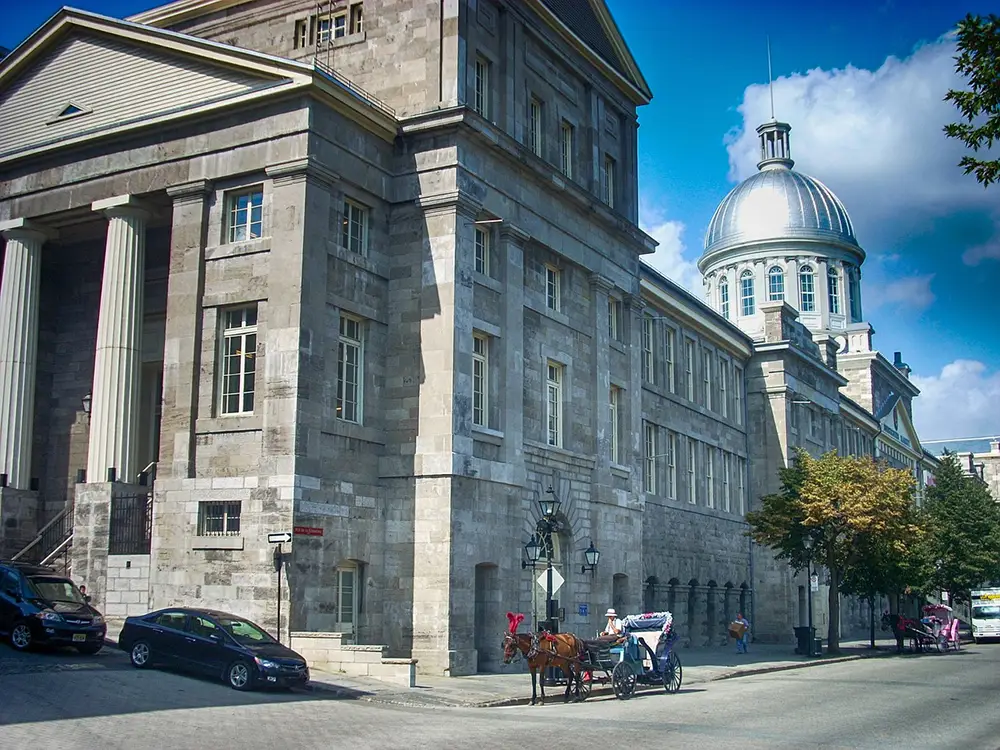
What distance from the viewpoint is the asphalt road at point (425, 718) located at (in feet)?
53.2

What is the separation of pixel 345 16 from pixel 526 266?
28.1 ft

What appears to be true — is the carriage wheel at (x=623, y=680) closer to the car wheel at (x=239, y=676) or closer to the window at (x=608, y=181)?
the car wheel at (x=239, y=676)

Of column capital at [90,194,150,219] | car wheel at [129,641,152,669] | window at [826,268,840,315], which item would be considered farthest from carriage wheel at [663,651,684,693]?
window at [826,268,840,315]

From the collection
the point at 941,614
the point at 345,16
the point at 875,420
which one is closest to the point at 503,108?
the point at 345,16

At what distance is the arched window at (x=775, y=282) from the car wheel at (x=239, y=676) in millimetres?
76820

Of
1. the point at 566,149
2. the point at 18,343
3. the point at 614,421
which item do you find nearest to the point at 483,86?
the point at 566,149

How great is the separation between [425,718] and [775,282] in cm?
7885

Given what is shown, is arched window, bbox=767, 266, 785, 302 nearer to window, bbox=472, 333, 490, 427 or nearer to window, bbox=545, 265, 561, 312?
window, bbox=545, 265, 561, 312

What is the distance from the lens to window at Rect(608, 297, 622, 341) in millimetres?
39281

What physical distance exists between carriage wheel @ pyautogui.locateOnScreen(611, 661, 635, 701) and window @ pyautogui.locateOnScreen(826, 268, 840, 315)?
72178 mm

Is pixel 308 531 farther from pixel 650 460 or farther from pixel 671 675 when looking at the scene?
pixel 650 460

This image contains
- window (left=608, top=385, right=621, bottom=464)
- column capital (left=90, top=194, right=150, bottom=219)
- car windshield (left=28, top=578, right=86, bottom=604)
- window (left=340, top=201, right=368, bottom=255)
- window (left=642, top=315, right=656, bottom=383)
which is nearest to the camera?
car windshield (left=28, top=578, right=86, bottom=604)

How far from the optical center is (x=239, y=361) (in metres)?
28.9

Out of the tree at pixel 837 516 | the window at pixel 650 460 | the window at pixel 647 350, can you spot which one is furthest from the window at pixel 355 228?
the tree at pixel 837 516
